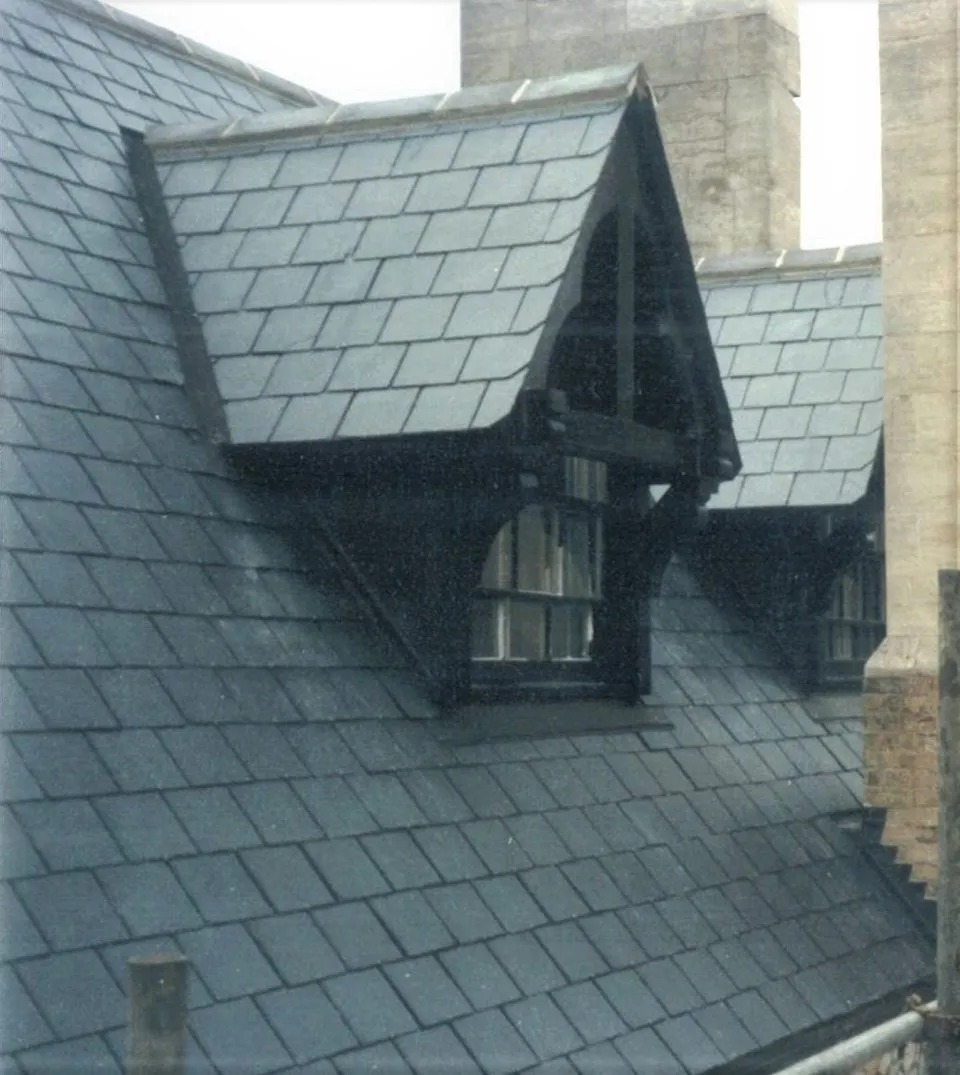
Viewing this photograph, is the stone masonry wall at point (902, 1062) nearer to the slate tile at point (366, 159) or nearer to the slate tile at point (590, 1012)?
the slate tile at point (590, 1012)

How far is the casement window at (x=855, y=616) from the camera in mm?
13430

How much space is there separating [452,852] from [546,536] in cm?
250

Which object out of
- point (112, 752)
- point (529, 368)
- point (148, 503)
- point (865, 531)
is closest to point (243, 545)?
point (148, 503)

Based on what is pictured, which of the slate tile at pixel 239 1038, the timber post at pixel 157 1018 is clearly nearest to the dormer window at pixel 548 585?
the slate tile at pixel 239 1038

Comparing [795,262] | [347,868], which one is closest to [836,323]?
[795,262]

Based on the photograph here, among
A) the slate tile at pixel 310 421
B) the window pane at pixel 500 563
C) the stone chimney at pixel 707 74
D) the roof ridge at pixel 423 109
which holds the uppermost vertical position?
the stone chimney at pixel 707 74

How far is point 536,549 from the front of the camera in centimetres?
1004

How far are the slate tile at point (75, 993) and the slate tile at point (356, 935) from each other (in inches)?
46.4

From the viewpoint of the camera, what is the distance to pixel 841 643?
A: 546 inches

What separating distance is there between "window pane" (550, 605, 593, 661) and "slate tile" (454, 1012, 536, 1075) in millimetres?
3090

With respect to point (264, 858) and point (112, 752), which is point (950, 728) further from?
point (112, 752)

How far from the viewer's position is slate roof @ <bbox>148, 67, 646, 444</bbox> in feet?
28.6

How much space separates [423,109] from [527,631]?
242cm

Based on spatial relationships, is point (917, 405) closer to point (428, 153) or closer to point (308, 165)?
point (428, 153)
